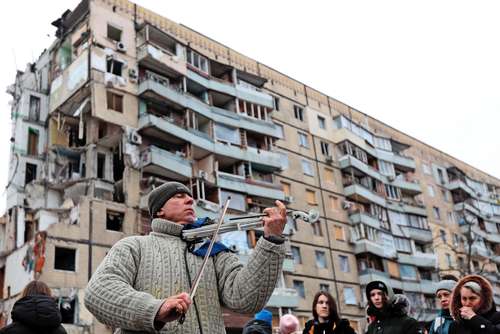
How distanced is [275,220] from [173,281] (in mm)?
666

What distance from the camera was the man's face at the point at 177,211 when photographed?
3533 millimetres

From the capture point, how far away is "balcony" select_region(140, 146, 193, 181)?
2841cm

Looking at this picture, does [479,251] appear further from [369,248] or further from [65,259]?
[65,259]

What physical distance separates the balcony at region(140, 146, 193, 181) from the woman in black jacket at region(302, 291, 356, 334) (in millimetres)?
21903

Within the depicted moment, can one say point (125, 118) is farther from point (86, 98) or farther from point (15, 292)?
point (15, 292)

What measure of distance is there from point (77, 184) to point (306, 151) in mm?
18402

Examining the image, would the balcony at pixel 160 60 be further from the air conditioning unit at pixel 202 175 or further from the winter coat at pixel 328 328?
the winter coat at pixel 328 328

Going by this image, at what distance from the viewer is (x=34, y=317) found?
459 cm

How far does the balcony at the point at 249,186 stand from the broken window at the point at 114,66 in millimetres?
7897

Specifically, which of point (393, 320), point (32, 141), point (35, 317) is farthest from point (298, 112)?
point (35, 317)

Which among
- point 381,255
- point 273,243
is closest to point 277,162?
point 381,255

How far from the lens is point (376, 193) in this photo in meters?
44.2

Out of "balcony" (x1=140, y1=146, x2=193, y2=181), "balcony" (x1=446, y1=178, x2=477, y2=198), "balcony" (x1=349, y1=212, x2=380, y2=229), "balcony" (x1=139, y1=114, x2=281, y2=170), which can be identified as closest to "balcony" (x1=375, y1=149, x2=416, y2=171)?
"balcony" (x1=446, y1=178, x2=477, y2=198)

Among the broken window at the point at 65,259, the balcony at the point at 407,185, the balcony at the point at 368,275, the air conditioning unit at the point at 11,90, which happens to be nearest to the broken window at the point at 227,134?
the broken window at the point at 65,259
